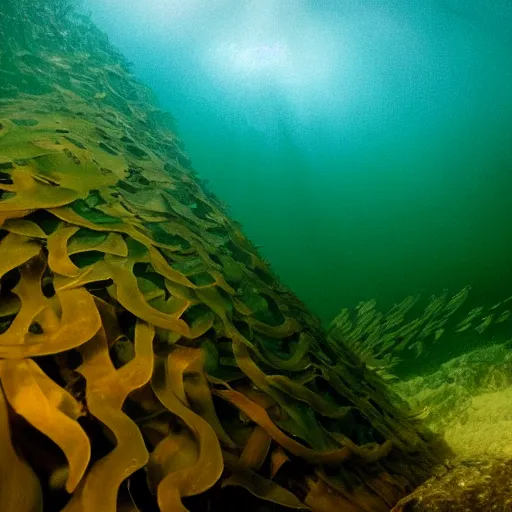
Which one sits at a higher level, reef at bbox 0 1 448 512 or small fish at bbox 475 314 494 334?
small fish at bbox 475 314 494 334

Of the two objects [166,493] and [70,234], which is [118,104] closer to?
[70,234]

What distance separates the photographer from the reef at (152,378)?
1.99 ft

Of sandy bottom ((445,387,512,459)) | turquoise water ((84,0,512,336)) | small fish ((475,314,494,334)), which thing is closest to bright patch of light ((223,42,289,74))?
turquoise water ((84,0,512,336))

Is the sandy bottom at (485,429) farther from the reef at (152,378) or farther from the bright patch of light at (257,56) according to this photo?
the bright patch of light at (257,56)

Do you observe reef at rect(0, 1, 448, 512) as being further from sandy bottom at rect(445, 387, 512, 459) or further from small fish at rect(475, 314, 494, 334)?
small fish at rect(475, 314, 494, 334)

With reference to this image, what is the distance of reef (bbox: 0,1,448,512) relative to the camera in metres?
0.61

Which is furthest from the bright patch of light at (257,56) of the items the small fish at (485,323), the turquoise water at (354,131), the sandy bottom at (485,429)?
the sandy bottom at (485,429)

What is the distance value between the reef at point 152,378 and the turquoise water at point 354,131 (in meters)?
8.64

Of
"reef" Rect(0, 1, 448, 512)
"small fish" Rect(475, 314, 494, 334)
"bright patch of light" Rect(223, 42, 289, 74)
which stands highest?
"bright patch of light" Rect(223, 42, 289, 74)

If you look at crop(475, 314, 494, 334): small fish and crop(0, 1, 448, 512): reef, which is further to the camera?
crop(475, 314, 494, 334): small fish

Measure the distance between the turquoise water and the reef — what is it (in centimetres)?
864

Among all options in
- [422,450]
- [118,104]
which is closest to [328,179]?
[118,104]

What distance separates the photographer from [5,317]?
0.83 meters

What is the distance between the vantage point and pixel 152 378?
2.54 feet
